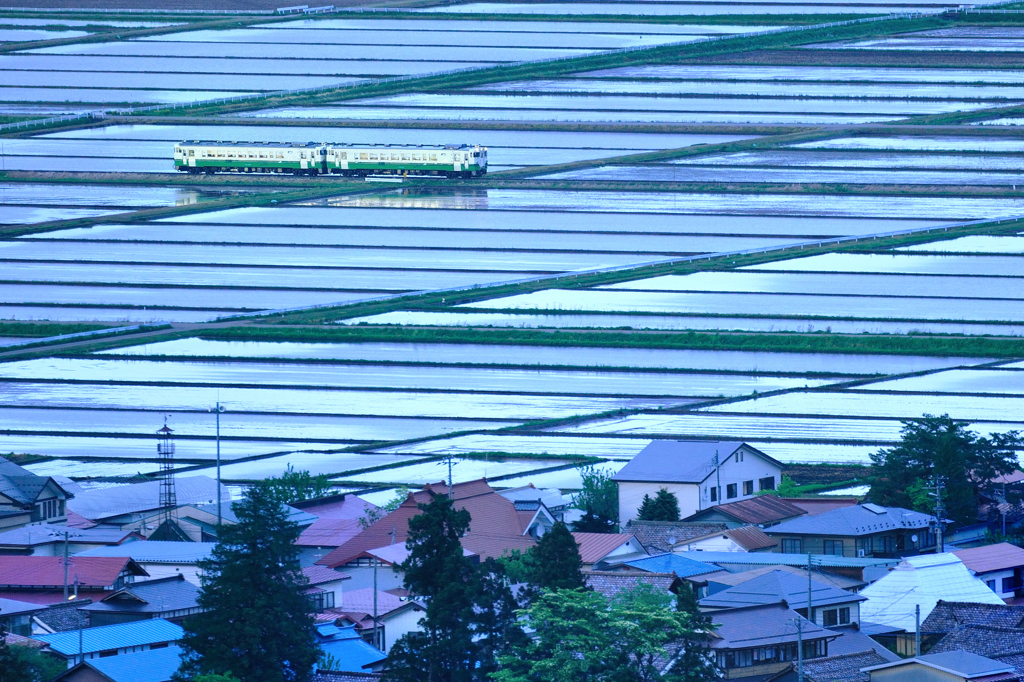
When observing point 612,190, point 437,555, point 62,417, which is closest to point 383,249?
point 612,190

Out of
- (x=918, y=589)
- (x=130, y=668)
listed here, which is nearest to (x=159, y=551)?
(x=130, y=668)

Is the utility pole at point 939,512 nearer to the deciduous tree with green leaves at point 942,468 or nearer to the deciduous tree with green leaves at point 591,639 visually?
the deciduous tree with green leaves at point 942,468

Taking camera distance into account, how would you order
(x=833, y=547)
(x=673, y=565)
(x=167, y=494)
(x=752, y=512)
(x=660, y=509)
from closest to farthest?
(x=673, y=565) < (x=833, y=547) < (x=167, y=494) < (x=752, y=512) < (x=660, y=509)

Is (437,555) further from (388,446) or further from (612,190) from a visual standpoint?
(612,190)

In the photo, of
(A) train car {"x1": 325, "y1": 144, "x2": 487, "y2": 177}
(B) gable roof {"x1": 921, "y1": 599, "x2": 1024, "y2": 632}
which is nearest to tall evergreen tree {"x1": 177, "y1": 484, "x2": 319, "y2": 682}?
(B) gable roof {"x1": 921, "y1": 599, "x2": 1024, "y2": 632}

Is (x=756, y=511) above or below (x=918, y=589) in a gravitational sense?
above

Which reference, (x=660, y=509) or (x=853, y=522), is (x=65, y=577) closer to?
(x=660, y=509)
